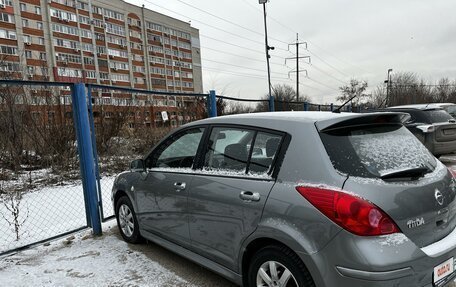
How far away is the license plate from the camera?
2.28m

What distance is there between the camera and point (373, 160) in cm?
236

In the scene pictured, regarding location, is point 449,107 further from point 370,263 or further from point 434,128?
point 370,263

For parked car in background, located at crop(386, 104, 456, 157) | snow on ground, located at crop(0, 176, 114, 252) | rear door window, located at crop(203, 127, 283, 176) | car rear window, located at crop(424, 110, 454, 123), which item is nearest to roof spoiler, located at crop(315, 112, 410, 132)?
rear door window, located at crop(203, 127, 283, 176)

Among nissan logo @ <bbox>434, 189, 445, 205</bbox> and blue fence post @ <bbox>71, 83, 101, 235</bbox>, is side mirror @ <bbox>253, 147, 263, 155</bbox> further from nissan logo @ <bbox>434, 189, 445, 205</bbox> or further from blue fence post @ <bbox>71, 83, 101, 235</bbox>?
blue fence post @ <bbox>71, 83, 101, 235</bbox>

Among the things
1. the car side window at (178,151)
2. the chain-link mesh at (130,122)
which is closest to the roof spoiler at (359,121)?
the car side window at (178,151)

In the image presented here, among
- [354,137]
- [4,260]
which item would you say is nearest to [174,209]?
[354,137]

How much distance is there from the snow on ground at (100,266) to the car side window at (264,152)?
1.33 meters

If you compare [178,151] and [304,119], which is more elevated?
[304,119]

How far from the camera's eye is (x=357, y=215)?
2096mm

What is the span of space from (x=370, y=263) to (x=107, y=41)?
77.1 meters

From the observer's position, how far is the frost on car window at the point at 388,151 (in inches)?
92.4

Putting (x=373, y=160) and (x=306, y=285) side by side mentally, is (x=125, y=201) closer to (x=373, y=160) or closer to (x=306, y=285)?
(x=306, y=285)

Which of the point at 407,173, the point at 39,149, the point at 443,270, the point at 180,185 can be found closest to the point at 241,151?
the point at 180,185

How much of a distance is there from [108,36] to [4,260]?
7474 centimetres
